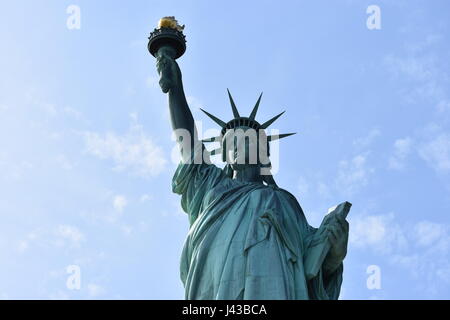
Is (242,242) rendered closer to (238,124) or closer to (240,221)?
(240,221)

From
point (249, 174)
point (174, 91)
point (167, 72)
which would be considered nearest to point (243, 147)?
point (249, 174)

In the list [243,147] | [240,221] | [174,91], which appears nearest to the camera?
[240,221]

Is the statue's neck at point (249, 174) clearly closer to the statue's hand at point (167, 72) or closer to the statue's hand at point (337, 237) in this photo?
the statue's hand at point (167, 72)

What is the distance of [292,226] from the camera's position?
19125 millimetres

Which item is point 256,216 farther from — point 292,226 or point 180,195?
point 180,195

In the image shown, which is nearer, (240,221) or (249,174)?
(240,221)

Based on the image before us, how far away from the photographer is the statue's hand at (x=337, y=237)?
18859 millimetres

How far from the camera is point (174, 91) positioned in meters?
21.2

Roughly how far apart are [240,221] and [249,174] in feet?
6.84

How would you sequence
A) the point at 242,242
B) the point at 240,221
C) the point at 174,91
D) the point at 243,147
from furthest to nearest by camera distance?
the point at 174,91 → the point at 243,147 → the point at 240,221 → the point at 242,242

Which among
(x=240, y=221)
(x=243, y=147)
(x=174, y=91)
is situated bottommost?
(x=240, y=221)

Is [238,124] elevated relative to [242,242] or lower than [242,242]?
elevated

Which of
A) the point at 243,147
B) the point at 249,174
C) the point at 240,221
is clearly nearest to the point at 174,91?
the point at 243,147
